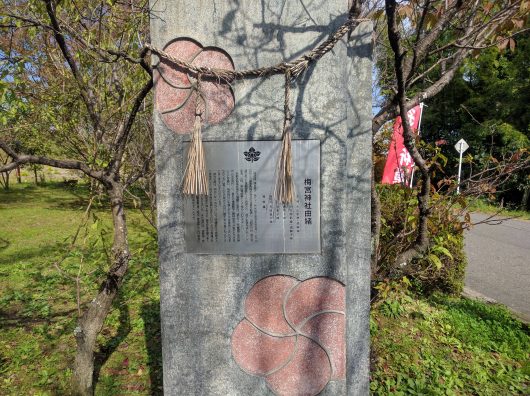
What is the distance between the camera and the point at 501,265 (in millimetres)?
6418

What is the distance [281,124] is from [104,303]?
5.70 ft

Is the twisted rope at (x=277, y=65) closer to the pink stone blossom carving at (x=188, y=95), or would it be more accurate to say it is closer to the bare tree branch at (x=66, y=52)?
the pink stone blossom carving at (x=188, y=95)

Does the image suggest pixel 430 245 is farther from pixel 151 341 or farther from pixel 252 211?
pixel 151 341

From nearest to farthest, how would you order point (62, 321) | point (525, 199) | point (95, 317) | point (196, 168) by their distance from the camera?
1. point (196, 168)
2. point (95, 317)
3. point (62, 321)
4. point (525, 199)

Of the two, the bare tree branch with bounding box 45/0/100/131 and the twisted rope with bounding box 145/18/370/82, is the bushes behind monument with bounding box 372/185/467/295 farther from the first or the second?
the bare tree branch with bounding box 45/0/100/131

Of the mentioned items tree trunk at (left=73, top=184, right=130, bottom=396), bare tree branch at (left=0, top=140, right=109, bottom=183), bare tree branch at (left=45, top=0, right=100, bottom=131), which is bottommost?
tree trunk at (left=73, top=184, right=130, bottom=396)

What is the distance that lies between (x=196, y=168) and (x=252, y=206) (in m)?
0.36

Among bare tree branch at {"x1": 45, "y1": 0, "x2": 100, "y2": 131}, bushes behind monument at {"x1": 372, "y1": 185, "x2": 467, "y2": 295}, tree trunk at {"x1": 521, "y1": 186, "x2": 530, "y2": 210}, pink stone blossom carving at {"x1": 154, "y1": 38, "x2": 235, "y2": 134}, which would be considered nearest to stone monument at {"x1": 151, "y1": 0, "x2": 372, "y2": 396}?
pink stone blossom carving at {"x1": 154, "y1": 38, "x2": 235, "y2": 134}

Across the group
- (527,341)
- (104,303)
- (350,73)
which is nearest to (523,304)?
(527,341)

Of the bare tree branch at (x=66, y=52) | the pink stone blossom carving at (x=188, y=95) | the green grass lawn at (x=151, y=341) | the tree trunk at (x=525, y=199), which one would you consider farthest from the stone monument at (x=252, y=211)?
the tree trunk at (x=525, y=199)

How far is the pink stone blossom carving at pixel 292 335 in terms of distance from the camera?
1938mm

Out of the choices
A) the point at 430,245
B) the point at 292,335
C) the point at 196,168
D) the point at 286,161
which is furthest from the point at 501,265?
the point at 196,168

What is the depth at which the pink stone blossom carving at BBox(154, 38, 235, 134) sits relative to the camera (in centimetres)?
189

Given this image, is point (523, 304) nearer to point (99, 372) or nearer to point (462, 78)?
point (99, 372)
